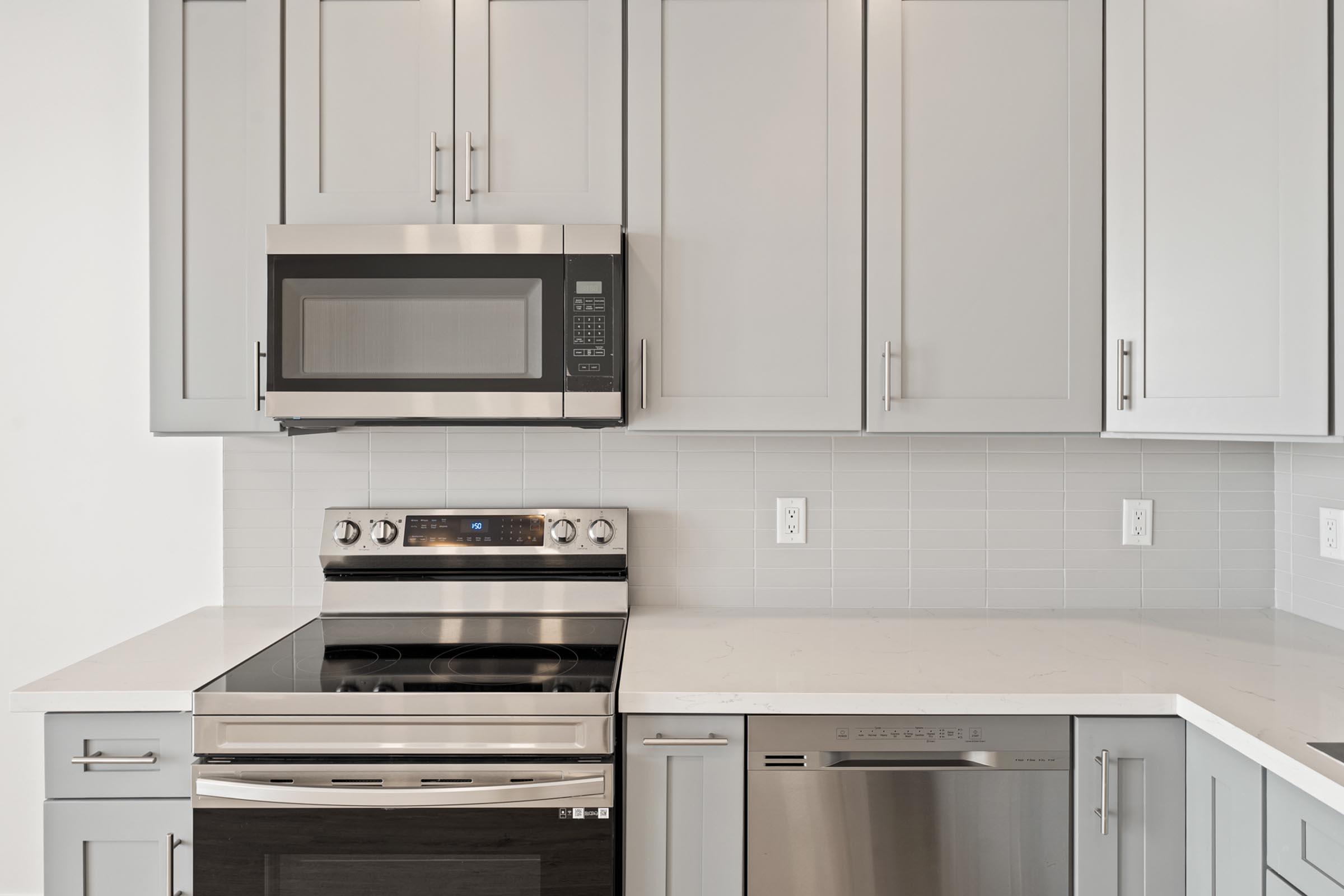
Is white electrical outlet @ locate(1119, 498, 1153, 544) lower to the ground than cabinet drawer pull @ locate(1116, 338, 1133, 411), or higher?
lower

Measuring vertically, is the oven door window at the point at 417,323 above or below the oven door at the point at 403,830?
above

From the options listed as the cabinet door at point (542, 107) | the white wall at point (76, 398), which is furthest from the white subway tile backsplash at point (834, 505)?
the cabinet door at point (542, 107)

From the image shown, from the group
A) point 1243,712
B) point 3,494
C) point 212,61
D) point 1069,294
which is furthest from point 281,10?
point 1243,712

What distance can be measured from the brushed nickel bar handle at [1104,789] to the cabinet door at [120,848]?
1.52 m

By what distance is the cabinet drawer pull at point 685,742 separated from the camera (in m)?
1.43

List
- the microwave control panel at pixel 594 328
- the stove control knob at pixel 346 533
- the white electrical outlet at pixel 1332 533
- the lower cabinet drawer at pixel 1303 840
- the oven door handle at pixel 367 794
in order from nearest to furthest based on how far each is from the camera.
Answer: the lower cabinet drawer at pixel 1303 840, the oven door handle at pixel 367 794, the microwave control panel at pixel 594 328, the white electrical outlet at pixel 1332 533, the stove control knob at pixel 346 533

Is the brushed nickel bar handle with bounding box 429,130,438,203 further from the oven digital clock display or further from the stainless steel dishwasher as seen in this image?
the stainless steel dishwasher

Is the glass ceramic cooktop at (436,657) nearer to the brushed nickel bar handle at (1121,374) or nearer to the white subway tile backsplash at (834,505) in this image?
the white subway tile backsplash at (834,505)

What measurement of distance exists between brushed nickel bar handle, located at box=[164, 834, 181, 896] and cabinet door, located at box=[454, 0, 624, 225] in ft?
4.11

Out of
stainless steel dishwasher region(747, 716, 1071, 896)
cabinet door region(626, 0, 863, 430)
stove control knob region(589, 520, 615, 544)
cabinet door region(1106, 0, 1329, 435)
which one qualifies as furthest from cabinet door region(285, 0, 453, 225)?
cabinet door region(1106, 0, 1329, 435)

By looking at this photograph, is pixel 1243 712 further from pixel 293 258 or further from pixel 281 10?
pixel 281 10

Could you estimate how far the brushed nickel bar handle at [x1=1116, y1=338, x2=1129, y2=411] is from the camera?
1.72 metres

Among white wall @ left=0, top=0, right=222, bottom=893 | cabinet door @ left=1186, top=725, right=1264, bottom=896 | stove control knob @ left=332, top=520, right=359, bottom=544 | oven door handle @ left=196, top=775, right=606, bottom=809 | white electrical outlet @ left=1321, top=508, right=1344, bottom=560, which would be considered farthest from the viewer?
white wall @ left=0, top=0, right=222, bottom=893

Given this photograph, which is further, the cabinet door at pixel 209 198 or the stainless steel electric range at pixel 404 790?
the cabinet door at pixel 209 198
